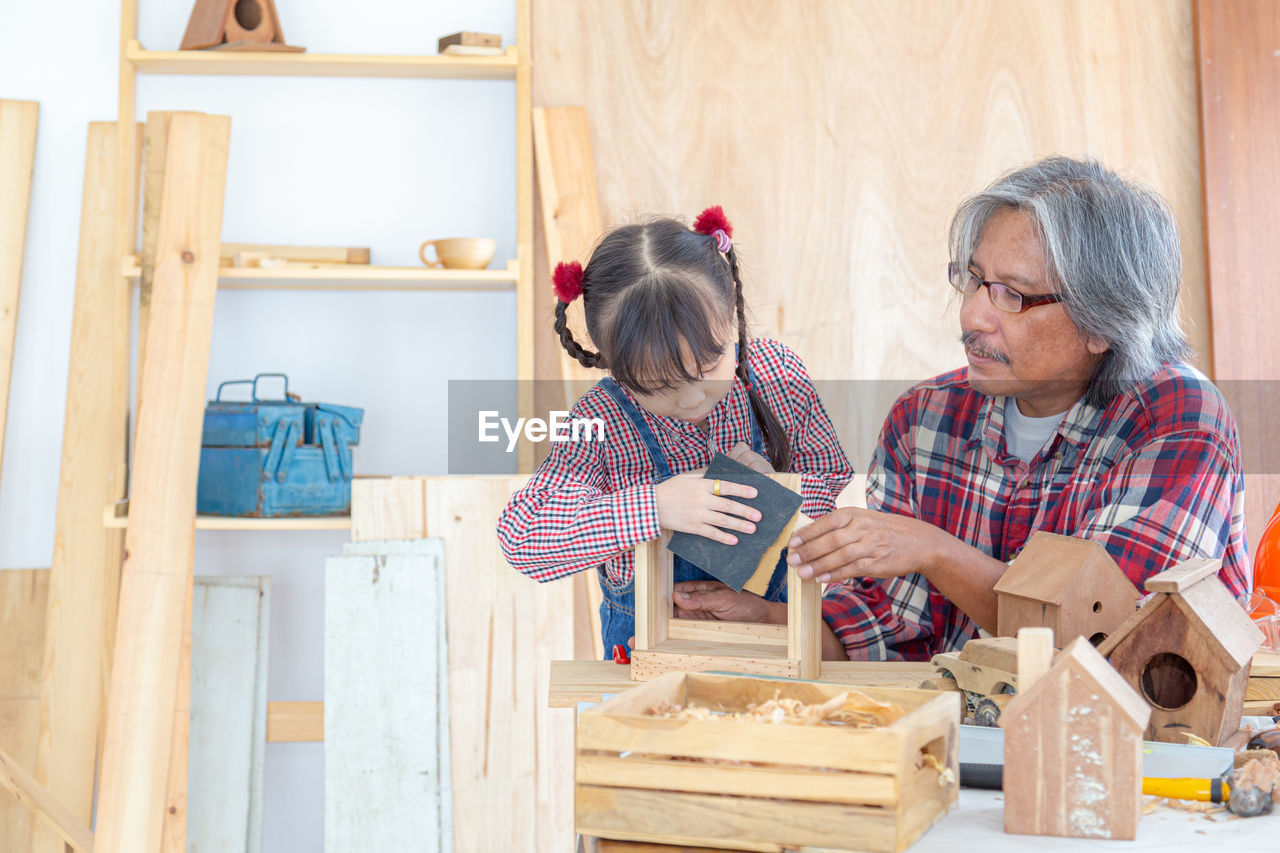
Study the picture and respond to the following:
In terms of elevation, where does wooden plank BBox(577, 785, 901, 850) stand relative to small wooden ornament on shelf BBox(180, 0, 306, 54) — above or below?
below

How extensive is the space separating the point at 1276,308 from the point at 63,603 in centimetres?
344

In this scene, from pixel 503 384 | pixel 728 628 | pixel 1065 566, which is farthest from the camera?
pixel 503 384

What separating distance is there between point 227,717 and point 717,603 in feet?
5.90

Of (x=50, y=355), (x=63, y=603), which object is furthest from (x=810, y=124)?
(x=63, y=603)

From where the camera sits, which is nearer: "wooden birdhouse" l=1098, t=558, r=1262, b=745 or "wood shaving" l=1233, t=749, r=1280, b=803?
"wood shaving" l=1233, t=749, r=1280, b=803

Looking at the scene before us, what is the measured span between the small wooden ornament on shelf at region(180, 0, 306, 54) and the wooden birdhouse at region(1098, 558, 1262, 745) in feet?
8.24

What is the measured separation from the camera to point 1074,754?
33.3 inches

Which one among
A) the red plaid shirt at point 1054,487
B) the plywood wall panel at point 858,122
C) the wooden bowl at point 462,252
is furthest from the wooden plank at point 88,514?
the red plaid shirt at point 1054,487

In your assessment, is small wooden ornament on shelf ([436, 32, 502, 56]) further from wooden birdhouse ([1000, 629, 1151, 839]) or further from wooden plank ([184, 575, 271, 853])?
wooden birdhouse ([1000, 629, 1151, 839])

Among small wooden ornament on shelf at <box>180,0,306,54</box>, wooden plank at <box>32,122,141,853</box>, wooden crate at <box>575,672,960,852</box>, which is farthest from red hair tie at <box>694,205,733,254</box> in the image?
→ wooden plank at <box>32,122,141,853</box>

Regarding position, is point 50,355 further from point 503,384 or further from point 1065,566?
point 1065,566

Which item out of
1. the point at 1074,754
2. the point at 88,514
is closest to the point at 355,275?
the point at 88,514

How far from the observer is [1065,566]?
129 centimetres

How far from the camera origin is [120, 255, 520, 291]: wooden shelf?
108 inches
